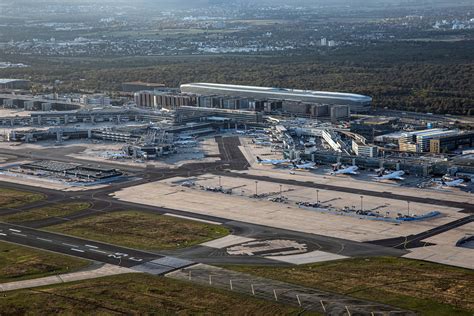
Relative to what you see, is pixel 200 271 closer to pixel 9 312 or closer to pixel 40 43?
pixel 9 312

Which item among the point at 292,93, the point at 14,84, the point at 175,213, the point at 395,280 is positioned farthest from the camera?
the point at 14,84

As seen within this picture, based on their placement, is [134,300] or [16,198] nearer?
[134,300]

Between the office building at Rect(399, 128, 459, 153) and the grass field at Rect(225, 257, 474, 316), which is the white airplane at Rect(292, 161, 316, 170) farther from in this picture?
the grass field at Rect(225, 257, 474, 316)

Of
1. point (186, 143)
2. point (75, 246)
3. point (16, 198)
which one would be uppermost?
point (75, 246)

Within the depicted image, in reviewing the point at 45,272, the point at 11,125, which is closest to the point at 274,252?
the point at 45,272

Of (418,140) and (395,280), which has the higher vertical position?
(418,140)

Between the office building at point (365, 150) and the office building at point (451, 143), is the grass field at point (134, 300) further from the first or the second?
the office building at point (451, 143)

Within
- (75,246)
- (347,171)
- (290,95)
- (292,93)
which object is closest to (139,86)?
(292,93)

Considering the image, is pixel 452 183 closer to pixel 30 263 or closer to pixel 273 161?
pixel 273 161
